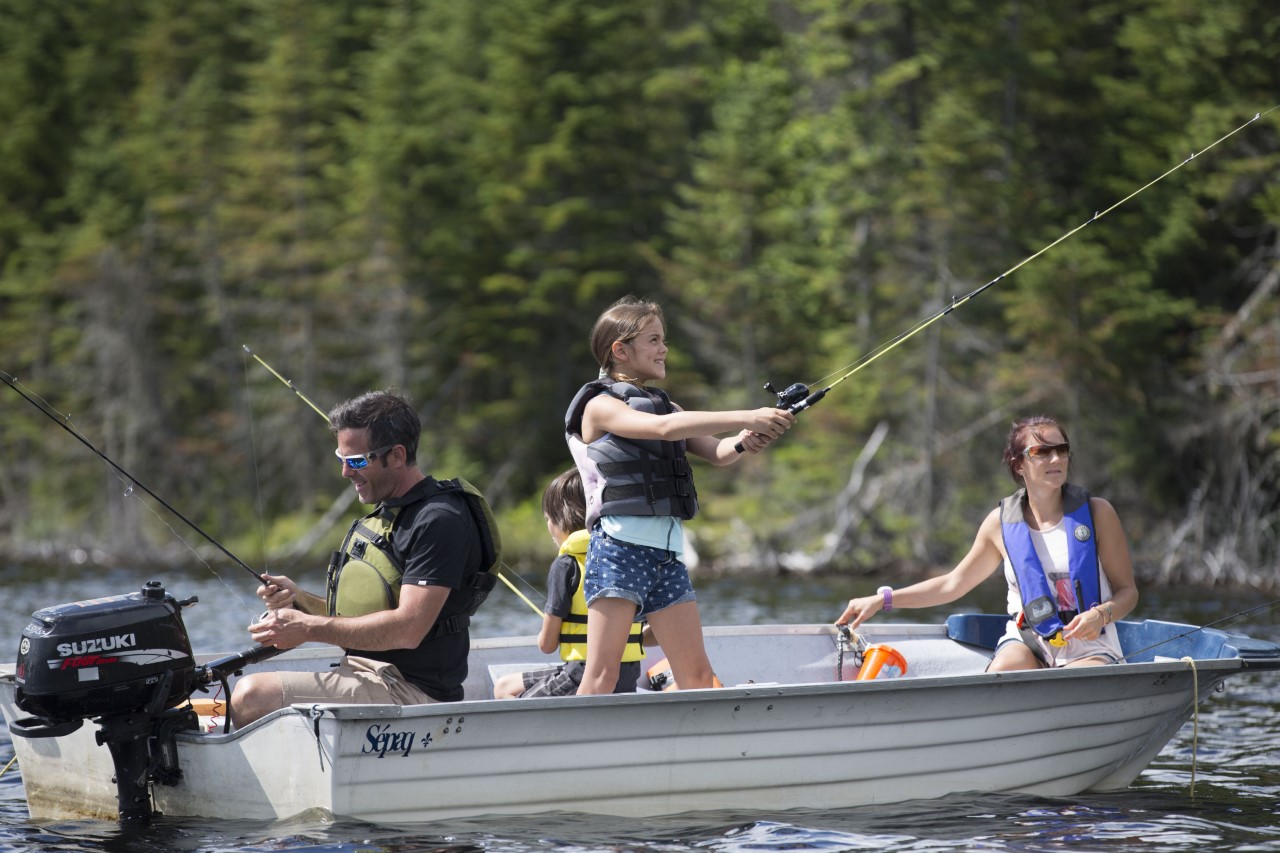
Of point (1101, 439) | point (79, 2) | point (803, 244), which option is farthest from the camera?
point (79, 2)

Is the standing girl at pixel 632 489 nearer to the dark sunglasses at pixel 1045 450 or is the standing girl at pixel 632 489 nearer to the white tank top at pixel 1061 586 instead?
the dark sunglasses at pixel 1045 450

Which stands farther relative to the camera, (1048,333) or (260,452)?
(260,452)

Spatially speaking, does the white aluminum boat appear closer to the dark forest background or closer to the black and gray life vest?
the black and gray life vest

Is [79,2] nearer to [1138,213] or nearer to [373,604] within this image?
[1138,213]

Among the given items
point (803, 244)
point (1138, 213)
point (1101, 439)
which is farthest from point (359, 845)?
point (803, 244)

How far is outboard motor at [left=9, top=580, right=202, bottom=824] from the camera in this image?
16.6ft

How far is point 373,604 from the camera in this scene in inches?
200

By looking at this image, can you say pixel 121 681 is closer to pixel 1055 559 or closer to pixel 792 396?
pixel 792 396

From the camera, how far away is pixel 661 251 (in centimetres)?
2798

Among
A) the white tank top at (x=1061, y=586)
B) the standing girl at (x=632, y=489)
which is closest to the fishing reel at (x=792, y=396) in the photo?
the standing girl at (x=632, y=489)

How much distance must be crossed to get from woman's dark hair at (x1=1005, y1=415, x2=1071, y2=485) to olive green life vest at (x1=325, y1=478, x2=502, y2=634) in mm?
2015

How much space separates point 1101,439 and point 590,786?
50.9 feet

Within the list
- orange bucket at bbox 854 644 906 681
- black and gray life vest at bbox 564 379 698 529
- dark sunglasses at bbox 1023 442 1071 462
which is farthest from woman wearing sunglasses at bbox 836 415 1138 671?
black and gray life vest at bbox 564 379 698 529

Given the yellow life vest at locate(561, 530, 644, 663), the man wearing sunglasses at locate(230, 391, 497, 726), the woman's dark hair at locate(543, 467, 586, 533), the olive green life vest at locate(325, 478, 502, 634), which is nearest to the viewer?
the man wearing sunglasses at locate(230, 391, 497, 726)
